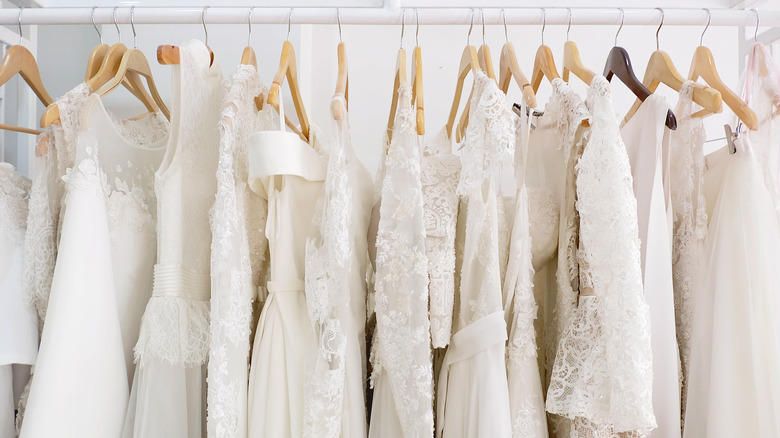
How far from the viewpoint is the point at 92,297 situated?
2.39 ft

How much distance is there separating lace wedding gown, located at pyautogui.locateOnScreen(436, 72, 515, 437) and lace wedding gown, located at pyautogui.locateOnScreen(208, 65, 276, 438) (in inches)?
10.8

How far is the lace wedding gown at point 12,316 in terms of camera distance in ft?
2.56

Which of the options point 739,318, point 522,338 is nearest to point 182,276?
point 522,338

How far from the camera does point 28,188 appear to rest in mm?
919

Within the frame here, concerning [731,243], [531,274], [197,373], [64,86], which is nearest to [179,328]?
[197,373]

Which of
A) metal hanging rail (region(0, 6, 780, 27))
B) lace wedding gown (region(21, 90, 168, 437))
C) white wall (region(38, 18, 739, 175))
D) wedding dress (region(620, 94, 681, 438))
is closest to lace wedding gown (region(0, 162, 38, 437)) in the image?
lace wedding gown (region(21, 90, 168, 437))

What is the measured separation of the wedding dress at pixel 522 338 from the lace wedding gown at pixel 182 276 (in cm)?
43

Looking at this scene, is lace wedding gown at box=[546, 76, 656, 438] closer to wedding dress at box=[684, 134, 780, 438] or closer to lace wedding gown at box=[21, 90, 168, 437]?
wedding dress at box=[684, 134, 780, 438]

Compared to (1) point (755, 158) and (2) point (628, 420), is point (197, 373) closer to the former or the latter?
(2) point (628, 420)

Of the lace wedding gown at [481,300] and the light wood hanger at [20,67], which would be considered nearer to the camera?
the lace wedding gown at [481,300]

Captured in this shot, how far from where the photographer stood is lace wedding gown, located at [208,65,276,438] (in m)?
0.70
